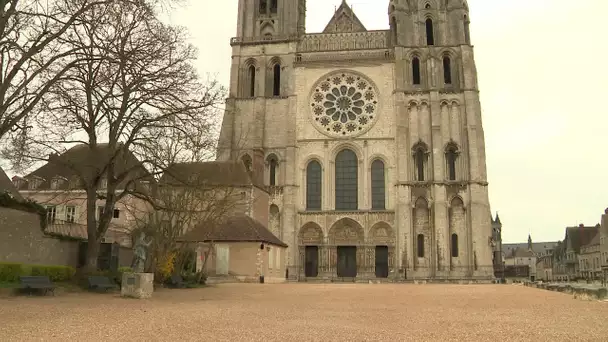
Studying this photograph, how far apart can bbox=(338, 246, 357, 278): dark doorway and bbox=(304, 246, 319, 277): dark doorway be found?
1855 millimetres

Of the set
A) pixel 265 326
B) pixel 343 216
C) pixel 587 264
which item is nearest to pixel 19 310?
pixel 265 326

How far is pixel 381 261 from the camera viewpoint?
41938 millimetres

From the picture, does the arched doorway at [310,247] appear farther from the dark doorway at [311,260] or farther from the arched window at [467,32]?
the arched window at [467,32]

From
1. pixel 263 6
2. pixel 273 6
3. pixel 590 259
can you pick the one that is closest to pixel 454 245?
pixel 273 6

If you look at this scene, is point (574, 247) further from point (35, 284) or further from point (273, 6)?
point (35, 284)

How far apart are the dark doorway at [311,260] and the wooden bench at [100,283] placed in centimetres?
2582

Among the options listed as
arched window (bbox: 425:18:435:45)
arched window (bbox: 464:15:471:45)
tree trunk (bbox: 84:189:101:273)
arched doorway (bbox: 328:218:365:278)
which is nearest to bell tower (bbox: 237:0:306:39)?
arched window (bbox: 425:18:435:45)

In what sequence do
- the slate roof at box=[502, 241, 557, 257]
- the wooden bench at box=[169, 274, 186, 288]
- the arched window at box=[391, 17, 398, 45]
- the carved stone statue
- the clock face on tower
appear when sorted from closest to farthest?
the carved stone statue < the wooden bench at box=[169, 274, 186, 288] < the clock face on tower < the arched window at box=[391, 17, 398, 45] < the slate roof at box=[502, 241, 557, 257]

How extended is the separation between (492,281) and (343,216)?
1210cm

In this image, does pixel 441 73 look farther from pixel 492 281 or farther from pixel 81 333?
pixel 81 333

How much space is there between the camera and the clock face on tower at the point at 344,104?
44.7 m

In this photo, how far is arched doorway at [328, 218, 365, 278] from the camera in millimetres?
42188

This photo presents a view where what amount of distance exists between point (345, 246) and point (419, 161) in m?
9.08

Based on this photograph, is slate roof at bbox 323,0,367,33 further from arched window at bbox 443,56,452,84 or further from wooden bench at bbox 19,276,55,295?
wooden bench at bbox 19,276,55,295
